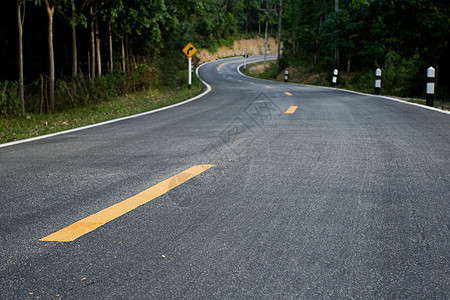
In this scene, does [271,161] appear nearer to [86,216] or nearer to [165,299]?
[86,216]

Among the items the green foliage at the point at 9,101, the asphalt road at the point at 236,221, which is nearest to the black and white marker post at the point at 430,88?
the asphalt road at the point at 236,221

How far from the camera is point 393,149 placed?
496 centimetres

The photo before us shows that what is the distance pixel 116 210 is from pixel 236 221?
2.62 ft

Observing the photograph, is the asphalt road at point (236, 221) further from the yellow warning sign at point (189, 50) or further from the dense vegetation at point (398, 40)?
the yellow warning sign at point (189, 50)

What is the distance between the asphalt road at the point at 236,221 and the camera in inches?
76.4

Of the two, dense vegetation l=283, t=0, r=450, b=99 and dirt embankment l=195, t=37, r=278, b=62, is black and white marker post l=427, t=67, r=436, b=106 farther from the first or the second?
dirt embankment l=195, t=37, r=278, b=62

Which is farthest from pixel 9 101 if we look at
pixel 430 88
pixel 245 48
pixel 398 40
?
pixel 245 48

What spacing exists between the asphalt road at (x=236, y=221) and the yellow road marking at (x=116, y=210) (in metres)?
0.05

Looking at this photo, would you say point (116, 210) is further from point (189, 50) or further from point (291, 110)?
point (189, 50)

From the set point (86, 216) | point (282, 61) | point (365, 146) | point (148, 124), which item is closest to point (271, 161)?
point (365, 146)

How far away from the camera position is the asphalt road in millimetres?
1941

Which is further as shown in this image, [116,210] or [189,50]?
[189,50]

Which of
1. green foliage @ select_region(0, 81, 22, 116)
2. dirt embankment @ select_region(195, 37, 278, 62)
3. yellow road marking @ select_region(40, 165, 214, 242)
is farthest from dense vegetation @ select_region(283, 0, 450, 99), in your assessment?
dirt embankment @ select_region(195, 37, 278, 62)

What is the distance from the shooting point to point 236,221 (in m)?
2.68
